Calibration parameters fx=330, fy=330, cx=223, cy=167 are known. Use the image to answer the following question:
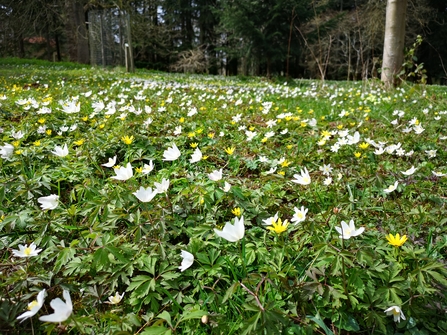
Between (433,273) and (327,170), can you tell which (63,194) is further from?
(433,273)

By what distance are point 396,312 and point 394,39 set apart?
7.13m

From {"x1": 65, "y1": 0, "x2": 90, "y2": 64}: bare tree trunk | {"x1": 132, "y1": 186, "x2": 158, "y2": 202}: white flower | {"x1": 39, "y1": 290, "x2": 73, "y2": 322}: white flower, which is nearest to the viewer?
{"x1": 39, "y1": 290, "x2": 73, "y2": 322}: white flower

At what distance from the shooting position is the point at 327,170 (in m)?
2.12

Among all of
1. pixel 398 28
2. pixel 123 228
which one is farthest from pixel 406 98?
pixel 123 228

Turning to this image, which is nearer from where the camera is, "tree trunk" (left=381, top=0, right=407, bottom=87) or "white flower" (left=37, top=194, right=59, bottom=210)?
"white flower" (left=37, top=194, right=59, bottom=210)

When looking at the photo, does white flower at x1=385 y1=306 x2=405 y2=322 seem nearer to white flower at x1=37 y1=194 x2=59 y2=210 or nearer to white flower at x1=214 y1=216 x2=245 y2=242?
white flower at x1=214 y1=216 x2=245 y2=242

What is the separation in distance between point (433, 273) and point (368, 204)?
75 cm

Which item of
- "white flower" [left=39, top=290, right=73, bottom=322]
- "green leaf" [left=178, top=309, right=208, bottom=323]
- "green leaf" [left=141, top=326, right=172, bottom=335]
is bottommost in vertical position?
"green leaf" [left=141, top=326, right=172, bottom=335]

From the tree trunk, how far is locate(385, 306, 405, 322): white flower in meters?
6.18

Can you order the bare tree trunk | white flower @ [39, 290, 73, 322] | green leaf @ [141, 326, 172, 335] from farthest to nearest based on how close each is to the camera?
the bare tree trunk, green leaf @ [141, 326, 172, 335], white flower @ [39, 290, 73, 322]

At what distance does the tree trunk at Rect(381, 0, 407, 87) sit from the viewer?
21.5 feet

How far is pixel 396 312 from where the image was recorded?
1.07m

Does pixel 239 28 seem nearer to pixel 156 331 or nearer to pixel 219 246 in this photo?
pixel 219 246

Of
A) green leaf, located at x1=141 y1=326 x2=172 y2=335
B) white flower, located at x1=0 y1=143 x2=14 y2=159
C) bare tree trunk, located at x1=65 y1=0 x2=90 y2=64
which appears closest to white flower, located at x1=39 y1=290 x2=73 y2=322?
green leaf, located at x1=141 y1=326 x2=172 y2=335
